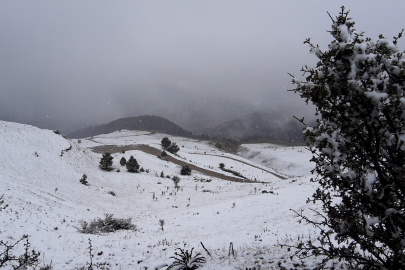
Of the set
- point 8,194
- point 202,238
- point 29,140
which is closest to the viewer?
point 202,238

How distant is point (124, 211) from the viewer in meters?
17.2

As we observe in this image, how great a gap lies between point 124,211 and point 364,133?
56.0ft

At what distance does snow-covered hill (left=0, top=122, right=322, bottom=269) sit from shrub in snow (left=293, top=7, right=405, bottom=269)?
2.90 meters

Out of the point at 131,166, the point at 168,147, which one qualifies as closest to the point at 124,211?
the point at 131,166

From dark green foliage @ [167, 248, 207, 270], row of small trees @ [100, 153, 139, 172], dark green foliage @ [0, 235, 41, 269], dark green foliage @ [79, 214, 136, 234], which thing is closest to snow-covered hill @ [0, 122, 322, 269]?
dark green foliage @ [167, 248, 207, 270]

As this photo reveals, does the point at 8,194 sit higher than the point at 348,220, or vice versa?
the point at 8,194

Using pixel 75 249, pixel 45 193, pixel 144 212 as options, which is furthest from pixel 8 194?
pixel 144 212

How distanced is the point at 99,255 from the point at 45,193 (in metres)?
10.3

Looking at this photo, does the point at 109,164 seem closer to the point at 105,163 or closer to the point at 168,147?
the point at 105,163

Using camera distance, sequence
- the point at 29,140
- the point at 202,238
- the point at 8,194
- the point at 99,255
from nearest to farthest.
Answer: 1. the point at 99,255
2. the point at 202,238
3. the point at 8,194
4. the point at 29,140

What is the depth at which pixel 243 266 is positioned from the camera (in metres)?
5.49

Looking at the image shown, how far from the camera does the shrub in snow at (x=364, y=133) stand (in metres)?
3.01

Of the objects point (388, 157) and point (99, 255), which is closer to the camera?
point (388, 157)

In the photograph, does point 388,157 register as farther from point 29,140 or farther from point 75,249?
point 29,140
